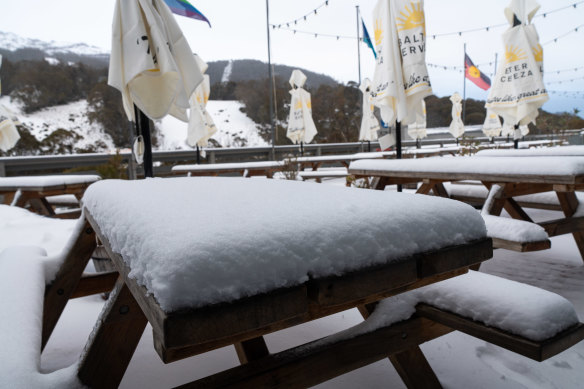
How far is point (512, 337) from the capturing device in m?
0.86

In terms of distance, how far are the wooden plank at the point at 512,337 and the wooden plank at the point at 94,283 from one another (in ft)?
4.02

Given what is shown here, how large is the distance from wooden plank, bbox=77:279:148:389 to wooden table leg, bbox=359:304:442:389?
647mm

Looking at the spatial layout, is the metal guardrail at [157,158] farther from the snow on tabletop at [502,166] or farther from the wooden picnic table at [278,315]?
the wooden picnic table at [278,315]

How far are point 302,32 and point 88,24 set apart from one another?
47747 mm

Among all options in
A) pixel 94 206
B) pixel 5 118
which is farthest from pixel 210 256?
pixel 5 118

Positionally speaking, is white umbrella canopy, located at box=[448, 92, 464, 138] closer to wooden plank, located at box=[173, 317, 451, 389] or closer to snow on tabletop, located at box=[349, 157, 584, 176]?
snow on tabletop, located at box=[349, 157, 584, 176]

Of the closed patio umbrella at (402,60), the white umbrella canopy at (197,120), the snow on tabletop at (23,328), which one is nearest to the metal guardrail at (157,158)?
the white umbrella canopy at (197,120)

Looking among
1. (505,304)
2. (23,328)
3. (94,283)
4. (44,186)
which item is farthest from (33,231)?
(505,304)

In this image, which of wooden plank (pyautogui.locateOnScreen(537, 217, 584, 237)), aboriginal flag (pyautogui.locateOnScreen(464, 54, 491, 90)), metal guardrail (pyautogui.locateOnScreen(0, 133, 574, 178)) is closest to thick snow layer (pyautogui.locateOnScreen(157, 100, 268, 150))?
metal guardrail (pyautogui.locateOnScreen(0, 133, 574, 178))

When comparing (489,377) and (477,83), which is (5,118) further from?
(477,83)

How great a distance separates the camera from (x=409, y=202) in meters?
0.83

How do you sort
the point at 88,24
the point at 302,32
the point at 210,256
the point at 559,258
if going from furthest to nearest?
the point at 88,24
the point at 302,32
the point at 559,258
the point at 210,256

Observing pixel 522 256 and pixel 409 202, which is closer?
pixel 409 202

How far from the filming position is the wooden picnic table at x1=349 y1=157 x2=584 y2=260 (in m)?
1.77
